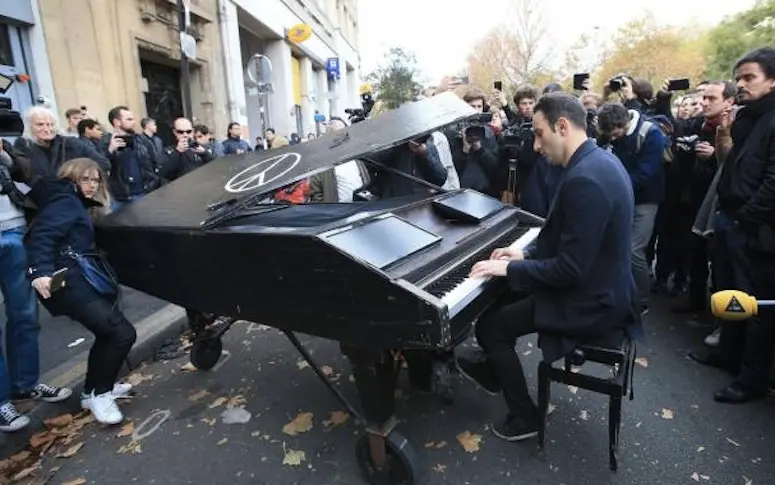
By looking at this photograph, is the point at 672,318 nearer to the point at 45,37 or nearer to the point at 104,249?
the point at 104,249

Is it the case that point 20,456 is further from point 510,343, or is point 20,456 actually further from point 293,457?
point 510,343

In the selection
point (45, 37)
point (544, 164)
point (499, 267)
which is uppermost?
point (45, 37)

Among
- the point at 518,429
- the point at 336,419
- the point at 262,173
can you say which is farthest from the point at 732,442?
the point at 262,173

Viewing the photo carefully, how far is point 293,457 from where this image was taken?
2629mm

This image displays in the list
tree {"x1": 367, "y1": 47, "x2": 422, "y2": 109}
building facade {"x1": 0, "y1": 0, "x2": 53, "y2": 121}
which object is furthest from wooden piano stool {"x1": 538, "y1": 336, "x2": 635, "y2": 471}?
tree {"x1": 367, "y1": 47, "x2": 422, "y2": 109}

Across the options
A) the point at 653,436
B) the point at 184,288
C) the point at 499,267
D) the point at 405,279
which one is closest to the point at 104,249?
the point at 184,288

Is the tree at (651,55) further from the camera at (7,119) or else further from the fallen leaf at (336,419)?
the camera at (7,119)

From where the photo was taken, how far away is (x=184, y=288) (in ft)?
8.16

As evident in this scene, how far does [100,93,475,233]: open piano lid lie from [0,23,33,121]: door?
16.7 ft

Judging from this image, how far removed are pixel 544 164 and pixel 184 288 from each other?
3219 mm

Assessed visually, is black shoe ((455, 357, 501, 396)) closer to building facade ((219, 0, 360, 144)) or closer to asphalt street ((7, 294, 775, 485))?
asphalt street ((7, 294, 775, 485))

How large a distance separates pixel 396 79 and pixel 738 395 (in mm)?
31367

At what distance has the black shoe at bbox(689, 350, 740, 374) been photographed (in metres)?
3.31

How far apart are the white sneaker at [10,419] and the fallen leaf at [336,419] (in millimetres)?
1763
